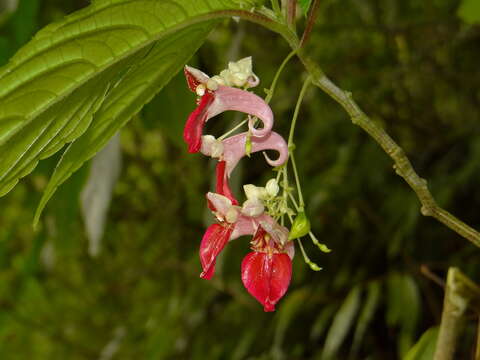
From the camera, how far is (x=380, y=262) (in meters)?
1.72

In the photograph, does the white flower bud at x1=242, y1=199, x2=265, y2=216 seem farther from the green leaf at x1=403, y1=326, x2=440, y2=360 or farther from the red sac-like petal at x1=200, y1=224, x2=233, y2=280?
the green leaf at x1=403, y1=326, x2=440, y2=360

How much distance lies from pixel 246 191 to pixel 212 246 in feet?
0.15

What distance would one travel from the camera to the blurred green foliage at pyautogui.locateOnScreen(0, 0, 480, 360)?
54.1 inches

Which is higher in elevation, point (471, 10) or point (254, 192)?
point (471, 10)

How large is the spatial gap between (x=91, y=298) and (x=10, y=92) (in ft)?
9.36

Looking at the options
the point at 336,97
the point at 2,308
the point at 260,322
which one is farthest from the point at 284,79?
the point at 336,97

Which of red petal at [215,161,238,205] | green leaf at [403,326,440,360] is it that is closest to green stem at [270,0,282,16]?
red petal at [215,161,238,205]

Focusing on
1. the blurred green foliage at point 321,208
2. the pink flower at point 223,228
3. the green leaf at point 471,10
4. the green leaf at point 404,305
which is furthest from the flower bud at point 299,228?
the green leaf at point 404,305

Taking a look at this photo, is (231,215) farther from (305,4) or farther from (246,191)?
(305,4)

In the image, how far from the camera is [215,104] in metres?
0.45

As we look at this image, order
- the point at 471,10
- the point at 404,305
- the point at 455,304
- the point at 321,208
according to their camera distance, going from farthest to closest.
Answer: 1. the point at 321,208
2. the point at 404,305
3. the point at 471,10
4. the point at 455,304

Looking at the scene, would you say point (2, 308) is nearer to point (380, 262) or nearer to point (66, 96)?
point (380, 262)

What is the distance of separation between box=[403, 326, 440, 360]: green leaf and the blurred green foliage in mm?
452

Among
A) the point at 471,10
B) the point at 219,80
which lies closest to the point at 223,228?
the point at 219,80
